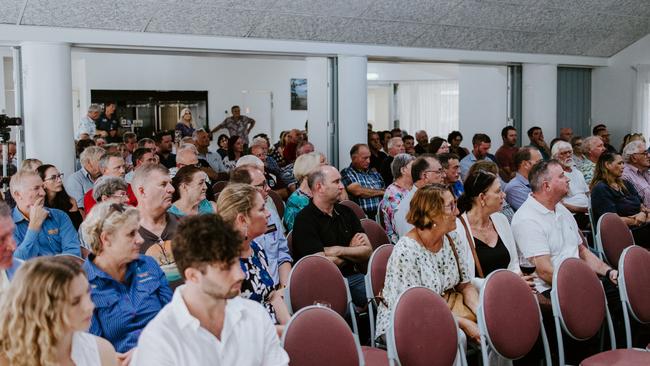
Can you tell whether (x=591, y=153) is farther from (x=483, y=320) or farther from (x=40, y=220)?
(x=40, y=220)

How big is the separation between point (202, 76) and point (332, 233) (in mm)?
9886

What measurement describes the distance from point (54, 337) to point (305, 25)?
257 inches

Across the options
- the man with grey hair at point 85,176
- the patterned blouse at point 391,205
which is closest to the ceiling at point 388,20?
the man with grey hair at point 85,176

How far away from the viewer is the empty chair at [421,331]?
302cm

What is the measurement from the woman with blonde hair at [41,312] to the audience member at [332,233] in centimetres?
249

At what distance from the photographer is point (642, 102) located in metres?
11.5

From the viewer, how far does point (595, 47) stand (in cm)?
1114

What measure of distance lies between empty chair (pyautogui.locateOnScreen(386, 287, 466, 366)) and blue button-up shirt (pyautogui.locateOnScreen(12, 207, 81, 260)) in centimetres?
233

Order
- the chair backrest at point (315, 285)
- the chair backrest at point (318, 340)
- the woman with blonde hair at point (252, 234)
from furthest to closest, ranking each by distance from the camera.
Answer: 1. the chair backrest at point (315, 285)
2. the woman with blonde hair at point (252, 234)
3. the chair backrest at point (318, 340)

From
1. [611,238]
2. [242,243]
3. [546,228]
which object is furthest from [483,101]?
[242,243]

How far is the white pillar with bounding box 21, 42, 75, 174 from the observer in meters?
6.70

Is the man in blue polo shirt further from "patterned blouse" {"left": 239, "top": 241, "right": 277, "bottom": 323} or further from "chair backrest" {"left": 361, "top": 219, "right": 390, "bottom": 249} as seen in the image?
"chair backrest" {"left": 361, "top": 219, "right": 390, "bottom": 249}

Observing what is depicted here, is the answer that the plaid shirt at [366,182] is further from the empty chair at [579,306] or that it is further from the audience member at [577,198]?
the empty chair at [579,306]

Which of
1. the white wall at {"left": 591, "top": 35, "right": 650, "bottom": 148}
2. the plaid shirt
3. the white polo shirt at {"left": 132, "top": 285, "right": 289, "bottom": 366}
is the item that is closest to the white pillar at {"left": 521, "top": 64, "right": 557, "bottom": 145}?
the white wall at {"left": 591, "top": 35, "right": 650, "bottom": 148}
